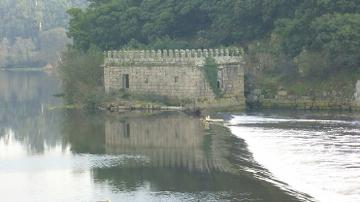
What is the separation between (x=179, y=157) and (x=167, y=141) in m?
5.42

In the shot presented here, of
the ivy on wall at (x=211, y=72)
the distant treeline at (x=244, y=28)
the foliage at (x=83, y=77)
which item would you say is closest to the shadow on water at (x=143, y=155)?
the foliage at (x=83, y=77)

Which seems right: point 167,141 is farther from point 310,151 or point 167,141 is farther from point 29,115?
point 29,115

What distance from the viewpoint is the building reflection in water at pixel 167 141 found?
4628cm

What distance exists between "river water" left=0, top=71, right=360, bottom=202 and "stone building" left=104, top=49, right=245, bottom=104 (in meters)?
3.31

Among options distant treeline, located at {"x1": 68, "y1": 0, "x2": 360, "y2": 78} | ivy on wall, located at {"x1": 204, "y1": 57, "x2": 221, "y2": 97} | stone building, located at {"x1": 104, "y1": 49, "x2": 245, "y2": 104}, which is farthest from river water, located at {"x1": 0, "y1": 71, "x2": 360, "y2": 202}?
distant treeline, located at {"x1": 68, "y1": 0, "x2": 360, "y2": 78}

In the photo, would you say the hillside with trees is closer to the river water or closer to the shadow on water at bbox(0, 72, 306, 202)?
the river water

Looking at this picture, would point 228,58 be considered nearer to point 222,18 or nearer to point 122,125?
point 222,18

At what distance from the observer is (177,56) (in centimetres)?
6762

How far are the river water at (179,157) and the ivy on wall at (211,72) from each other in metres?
3.87

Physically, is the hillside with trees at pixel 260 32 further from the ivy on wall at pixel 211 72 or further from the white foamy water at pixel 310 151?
the white foamy water at pixel 310 151

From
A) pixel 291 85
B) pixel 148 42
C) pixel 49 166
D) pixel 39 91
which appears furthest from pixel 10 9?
pixel 49 166

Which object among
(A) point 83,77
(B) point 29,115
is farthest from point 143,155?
(A) point 83,77

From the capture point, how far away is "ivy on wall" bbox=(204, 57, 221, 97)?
67.1m

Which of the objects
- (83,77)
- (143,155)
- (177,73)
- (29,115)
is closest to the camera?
(143,155)
